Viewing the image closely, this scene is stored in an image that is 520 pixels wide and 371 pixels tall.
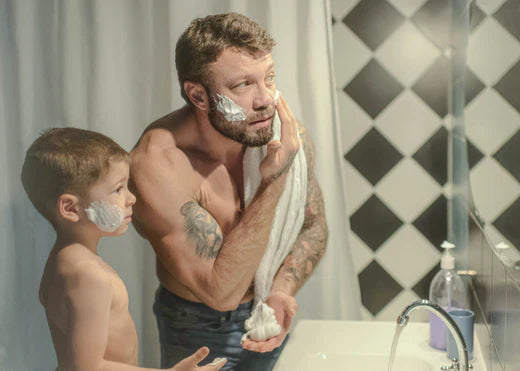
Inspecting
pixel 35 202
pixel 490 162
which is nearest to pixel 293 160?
pixel 490 162

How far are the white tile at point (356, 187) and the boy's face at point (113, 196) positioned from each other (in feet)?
2.63

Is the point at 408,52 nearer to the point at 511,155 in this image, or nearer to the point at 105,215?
the point at 511,155

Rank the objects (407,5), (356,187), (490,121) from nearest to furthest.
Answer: (490,121)
(407,5)
(356,187)

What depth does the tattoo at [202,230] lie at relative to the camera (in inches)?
41.9

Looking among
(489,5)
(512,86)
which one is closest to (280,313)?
(512,86)

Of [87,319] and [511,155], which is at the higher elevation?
[511,155]

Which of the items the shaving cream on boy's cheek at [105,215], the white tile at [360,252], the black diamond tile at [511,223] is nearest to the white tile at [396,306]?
the white tile at [360,252]

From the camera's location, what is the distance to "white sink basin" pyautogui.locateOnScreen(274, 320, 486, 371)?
1.35 m

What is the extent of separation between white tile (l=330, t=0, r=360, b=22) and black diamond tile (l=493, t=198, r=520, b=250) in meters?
0.73

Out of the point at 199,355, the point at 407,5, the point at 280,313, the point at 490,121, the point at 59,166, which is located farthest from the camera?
the point at 407,5

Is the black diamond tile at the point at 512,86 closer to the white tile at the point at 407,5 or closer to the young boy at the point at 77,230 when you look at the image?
the white tile at the point at 407,5

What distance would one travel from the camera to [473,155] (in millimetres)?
1328

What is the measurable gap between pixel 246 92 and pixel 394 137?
2.15 feet

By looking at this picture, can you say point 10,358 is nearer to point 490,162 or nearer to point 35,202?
point 35,202
